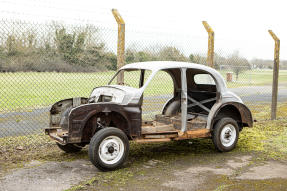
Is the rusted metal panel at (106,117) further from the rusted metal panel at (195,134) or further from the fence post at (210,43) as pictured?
the fence post at (210,43)

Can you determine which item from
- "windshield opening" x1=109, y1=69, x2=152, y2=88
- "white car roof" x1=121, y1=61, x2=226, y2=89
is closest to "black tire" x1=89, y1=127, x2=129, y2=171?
"white car roof" x1=121, y1=61, x2=226, y2=89

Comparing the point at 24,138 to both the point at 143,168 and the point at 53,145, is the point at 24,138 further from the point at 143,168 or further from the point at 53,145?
the point at 143,168

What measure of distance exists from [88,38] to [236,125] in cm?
394

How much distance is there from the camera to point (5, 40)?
22.0 ft

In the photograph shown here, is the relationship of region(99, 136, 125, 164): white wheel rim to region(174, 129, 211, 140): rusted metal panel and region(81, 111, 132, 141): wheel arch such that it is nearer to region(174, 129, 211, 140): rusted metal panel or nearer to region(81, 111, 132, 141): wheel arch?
region(81, 111, 132, 141): wheel arch

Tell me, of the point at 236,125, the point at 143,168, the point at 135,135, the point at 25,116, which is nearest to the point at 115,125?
the point at 135,135

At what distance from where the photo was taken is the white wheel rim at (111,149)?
17.5ft

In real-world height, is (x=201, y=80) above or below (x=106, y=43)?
below

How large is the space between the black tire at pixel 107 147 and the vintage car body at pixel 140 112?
28 cm

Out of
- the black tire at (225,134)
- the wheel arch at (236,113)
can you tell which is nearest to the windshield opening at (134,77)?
the wheel arch at (236,113)

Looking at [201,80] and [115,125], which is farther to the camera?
[201,80]

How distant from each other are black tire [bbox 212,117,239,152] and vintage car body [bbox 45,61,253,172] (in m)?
0.06

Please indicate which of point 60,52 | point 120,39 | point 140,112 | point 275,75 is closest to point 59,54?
point 60,52

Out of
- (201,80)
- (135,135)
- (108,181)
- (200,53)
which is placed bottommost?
(108,181)
